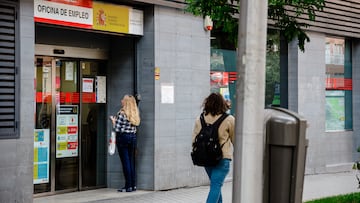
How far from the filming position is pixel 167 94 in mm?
11117

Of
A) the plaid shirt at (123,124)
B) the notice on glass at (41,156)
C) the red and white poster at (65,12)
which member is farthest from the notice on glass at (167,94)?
the notice on glass at (41,156)

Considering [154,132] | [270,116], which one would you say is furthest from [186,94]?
[270,116]

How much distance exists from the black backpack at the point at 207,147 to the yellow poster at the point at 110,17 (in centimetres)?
404

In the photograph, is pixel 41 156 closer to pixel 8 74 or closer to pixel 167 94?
pixel 8 74

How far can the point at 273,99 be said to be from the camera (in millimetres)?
14234

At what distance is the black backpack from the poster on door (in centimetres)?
430

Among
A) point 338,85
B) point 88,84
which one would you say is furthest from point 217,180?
point 338,85

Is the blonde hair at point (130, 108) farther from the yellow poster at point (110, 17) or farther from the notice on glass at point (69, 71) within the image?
the yellow poster at point (110, 17)

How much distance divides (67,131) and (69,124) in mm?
140

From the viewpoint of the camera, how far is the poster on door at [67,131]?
10.5 metres

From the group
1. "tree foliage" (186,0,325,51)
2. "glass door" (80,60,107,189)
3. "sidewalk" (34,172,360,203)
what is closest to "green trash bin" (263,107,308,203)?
"tree foliage" (186,0,325,51)

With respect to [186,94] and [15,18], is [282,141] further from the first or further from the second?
[186,94]

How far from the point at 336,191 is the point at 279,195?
315 inches

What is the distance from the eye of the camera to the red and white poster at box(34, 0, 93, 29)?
30.2ft
